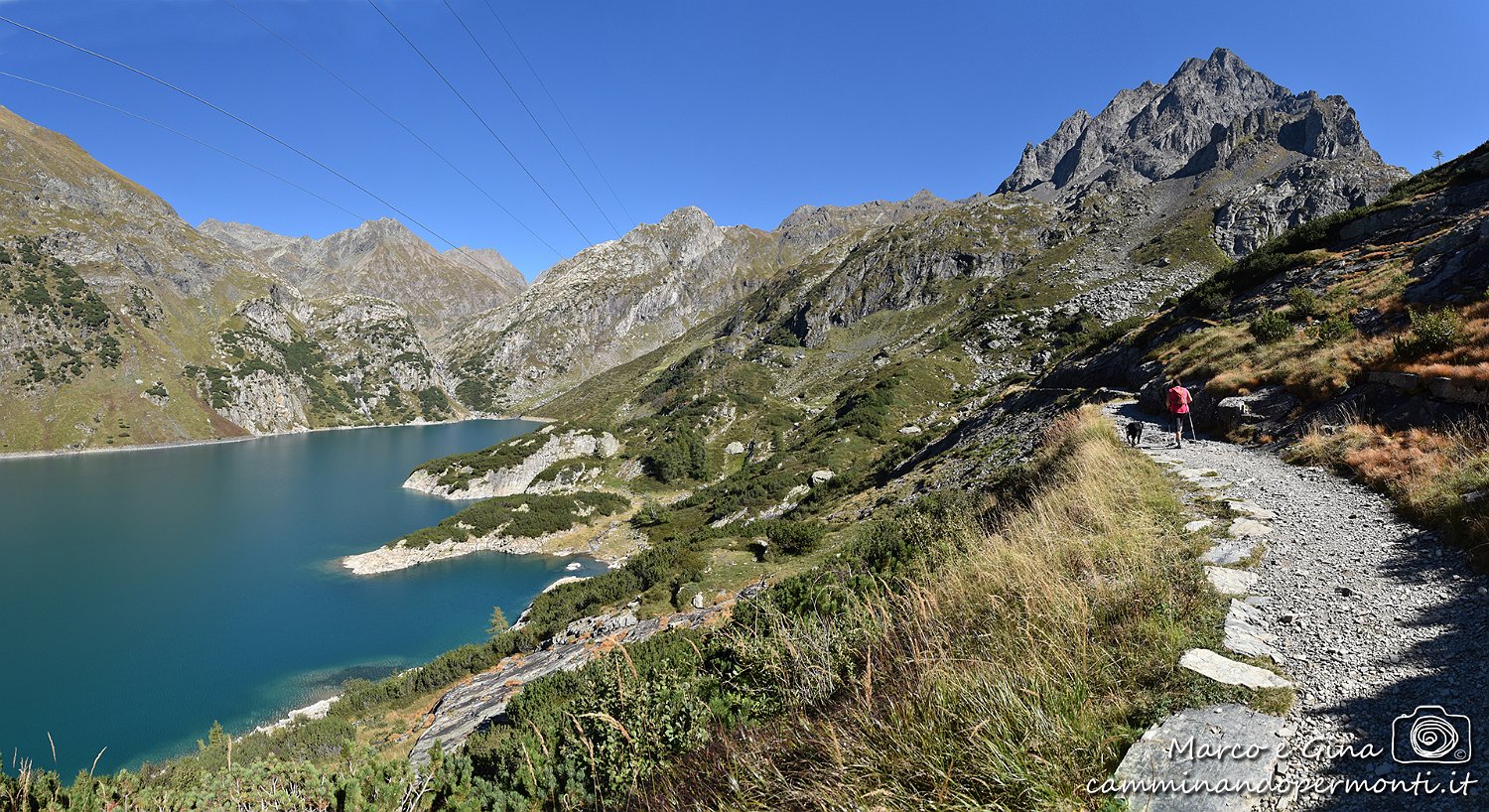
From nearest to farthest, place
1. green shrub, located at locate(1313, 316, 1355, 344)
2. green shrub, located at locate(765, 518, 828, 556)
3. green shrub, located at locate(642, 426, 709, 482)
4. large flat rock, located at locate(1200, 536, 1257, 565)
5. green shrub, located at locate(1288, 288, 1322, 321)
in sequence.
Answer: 1. large flat rock, located at locate(1200, 536, 1257, 565)
2. green shrub, located at locate(1313, 316, 1355, 344)
3. green shrub, located at locate(1288, 288, 1322, 321)
4. green shrub, located at locate(765, 518, 828, 556)
5. green shrub, located at locate(642, 426, 709, 482)

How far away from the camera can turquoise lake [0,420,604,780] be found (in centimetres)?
3008

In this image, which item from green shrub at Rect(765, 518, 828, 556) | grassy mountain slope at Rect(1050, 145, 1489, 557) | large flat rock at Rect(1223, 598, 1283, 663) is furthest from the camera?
green shrub at Rect(765, 518, 828, 556)

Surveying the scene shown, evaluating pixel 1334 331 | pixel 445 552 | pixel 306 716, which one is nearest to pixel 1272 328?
pixel 1334 331

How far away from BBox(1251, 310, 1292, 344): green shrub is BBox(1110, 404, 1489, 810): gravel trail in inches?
488

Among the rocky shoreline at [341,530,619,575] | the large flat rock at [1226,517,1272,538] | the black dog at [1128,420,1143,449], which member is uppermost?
the black dog at [1128,420,1143,449]

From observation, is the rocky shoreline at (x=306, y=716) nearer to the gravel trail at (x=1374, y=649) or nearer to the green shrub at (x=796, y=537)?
the green shrub at (x=796, y=537)

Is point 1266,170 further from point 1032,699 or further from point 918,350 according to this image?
point 1032,699

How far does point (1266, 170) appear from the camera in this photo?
113500mm

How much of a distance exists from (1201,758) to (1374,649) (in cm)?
235

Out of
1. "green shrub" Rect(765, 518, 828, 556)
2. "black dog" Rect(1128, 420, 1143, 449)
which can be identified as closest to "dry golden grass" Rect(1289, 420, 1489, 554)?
"black dog" Rect(1128, 420, 1143, 449)

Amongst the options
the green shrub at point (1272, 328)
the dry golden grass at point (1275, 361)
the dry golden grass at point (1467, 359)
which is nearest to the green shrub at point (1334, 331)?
the dry golden grass at point (1275, 361)

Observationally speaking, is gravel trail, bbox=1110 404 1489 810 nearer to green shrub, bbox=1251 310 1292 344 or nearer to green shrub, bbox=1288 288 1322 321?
green shrub, bbox=1251 310 1292 344

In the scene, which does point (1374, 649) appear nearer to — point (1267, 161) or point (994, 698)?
point (994, 698)

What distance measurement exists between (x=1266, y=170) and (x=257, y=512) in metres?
179
